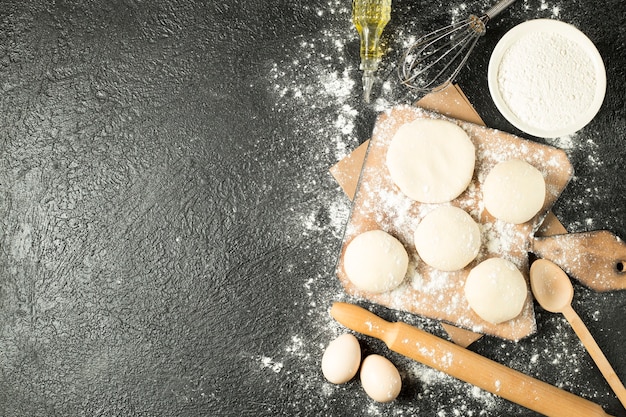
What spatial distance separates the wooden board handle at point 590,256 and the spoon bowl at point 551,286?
1.5 inches

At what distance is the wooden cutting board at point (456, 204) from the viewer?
4.21 feet

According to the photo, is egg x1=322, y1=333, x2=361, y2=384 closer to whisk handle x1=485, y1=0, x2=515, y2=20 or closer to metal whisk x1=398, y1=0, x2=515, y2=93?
metal whisk x1=398, y1=0, x2=515, y2=93

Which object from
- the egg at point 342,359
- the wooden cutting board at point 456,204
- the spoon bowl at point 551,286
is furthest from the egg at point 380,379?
the spoon bowl at point 551,286

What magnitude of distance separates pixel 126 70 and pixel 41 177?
333mm

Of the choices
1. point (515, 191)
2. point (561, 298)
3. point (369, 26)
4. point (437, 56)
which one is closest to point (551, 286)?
point (561, 298)

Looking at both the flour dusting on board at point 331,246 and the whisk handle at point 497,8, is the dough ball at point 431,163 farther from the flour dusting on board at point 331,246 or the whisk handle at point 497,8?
the whisk handle at point 497,8

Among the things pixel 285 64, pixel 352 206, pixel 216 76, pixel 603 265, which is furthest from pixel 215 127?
pixel 603 265

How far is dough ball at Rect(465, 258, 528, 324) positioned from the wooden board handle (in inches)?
4.6

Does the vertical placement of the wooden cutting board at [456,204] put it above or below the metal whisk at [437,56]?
below

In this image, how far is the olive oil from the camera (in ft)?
4.25

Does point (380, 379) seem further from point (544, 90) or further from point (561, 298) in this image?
point (544, 90)

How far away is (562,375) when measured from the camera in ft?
4.36

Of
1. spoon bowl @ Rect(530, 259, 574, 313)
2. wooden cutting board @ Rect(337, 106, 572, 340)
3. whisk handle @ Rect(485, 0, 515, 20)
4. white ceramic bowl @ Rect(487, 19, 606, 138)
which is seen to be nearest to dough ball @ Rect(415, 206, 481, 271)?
wooden cutting board @ Rect(337, 106, 572, 340)

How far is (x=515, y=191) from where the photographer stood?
1.24 meters
